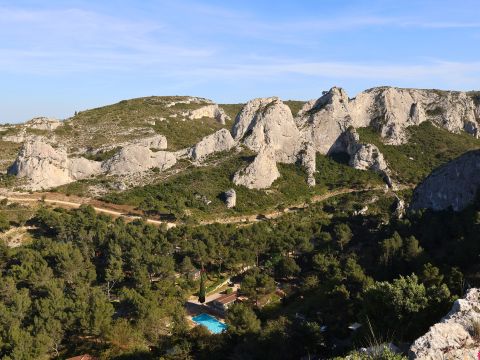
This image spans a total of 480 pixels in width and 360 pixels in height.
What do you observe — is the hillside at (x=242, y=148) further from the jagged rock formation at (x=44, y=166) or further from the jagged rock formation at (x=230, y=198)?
the jagged rock formation at (x=230, y=198)

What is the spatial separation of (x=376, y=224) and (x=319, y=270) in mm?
25131

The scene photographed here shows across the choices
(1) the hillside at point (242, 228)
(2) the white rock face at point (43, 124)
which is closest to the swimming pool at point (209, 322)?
(1) the hillside at point (242, 228)

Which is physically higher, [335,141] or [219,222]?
[335,141]

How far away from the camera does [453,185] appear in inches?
2692

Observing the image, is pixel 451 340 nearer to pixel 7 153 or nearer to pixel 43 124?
pixel 7 153

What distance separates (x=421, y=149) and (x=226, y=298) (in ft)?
308

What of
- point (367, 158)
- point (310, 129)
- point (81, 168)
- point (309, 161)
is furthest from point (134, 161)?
point (367, 158)

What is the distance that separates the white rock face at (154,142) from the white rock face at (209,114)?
98.9 feet

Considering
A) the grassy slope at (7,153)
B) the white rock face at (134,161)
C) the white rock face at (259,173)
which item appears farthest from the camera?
the white rock face at (259,173)

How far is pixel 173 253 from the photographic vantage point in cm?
6700

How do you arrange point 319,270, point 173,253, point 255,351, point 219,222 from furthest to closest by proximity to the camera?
point 219,222 < point 173,253 < point 319,270 < point 255,351

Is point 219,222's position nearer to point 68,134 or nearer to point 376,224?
point 376,224

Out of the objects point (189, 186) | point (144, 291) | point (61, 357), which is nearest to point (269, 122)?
point (189, 186)

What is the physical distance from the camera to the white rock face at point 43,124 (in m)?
110
